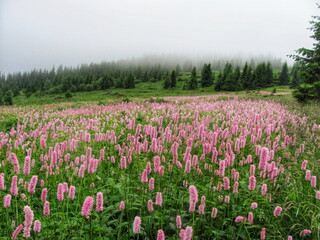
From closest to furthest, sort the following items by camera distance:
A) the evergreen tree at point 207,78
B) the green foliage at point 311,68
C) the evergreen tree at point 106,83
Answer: the green foliage at point 311,68, the evergreen tree at point 207,78, the evergreen tree at point 106,83

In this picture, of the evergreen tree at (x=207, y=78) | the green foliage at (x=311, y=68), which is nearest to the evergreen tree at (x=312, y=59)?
the green foliage at (x=311, y=68)

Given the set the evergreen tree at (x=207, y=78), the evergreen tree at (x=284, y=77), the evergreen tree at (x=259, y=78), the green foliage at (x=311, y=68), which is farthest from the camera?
the evergreen tree at (x=284, y=77)

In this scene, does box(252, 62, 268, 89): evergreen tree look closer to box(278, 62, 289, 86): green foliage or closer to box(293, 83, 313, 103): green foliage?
box(278, 62, 289, 86): green foliage

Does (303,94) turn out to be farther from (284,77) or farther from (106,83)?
(106,83)

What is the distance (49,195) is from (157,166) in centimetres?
172

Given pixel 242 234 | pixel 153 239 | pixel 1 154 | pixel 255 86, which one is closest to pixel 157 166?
pixel 153 239

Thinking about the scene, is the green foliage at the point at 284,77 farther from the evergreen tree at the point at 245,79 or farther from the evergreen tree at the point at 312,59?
the evergreen tree at the point at 312,59

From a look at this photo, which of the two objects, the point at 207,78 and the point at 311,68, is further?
the point at 207,78

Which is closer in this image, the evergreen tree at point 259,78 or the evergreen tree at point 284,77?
the evergreen tree at point 259,78

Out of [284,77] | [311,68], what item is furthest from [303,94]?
[284,77]

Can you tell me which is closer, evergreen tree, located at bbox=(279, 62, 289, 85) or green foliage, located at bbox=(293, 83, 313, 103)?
green foliage, located at bbox=(293, 83, 313, 103)

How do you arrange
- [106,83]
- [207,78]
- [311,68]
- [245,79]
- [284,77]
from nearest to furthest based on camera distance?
[311,68]
[245,79]
[207,78]
[284,77]
[106,83]

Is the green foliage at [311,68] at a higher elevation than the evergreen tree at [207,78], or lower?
lower

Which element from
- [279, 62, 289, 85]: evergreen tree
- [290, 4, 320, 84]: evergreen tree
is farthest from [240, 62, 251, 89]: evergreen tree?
[290, 4, 320, 84]: evergreen tree
